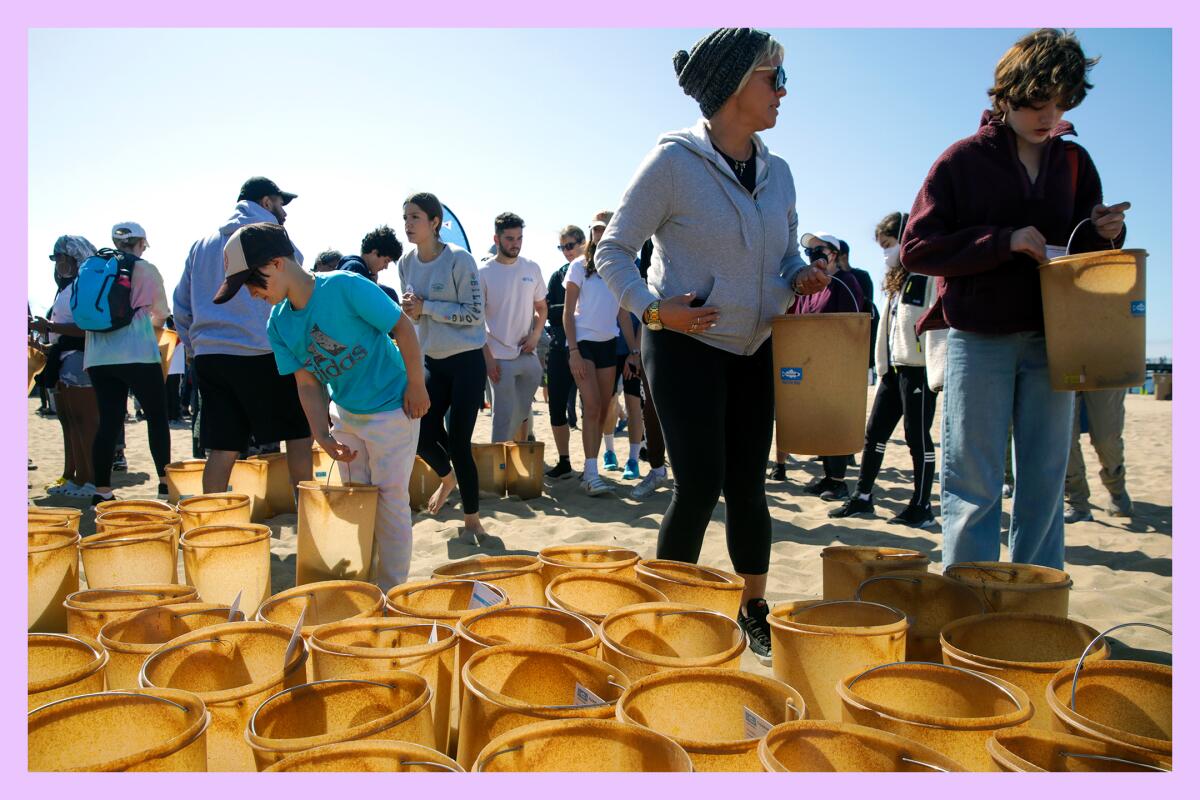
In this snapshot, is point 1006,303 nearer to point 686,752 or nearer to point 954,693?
point 954,693

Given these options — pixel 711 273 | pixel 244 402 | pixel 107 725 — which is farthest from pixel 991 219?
pixel 244 402

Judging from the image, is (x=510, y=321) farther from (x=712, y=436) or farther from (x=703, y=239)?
(x=712, y=436)

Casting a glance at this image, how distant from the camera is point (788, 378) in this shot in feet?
7.92

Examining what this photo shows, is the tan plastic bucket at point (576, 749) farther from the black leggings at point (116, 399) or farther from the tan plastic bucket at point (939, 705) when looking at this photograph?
the black leggings at point (116, 399)

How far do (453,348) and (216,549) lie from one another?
1913mm

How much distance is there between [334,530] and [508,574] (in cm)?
89

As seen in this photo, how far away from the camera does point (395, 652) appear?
5.32 ft

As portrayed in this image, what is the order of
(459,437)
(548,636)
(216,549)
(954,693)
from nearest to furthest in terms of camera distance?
(954,693) < (548,636) < (216,549) < (459,437)

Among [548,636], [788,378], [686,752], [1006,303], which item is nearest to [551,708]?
[686,752]

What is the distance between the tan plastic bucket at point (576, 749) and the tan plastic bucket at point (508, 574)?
3.00 ft

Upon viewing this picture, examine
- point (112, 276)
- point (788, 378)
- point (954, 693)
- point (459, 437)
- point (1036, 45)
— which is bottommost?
point (954, 693)

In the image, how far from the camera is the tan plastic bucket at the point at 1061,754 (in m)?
1.25

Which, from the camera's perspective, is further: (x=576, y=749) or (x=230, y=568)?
(x=230, y=568)

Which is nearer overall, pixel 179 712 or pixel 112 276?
pixel 179 712
